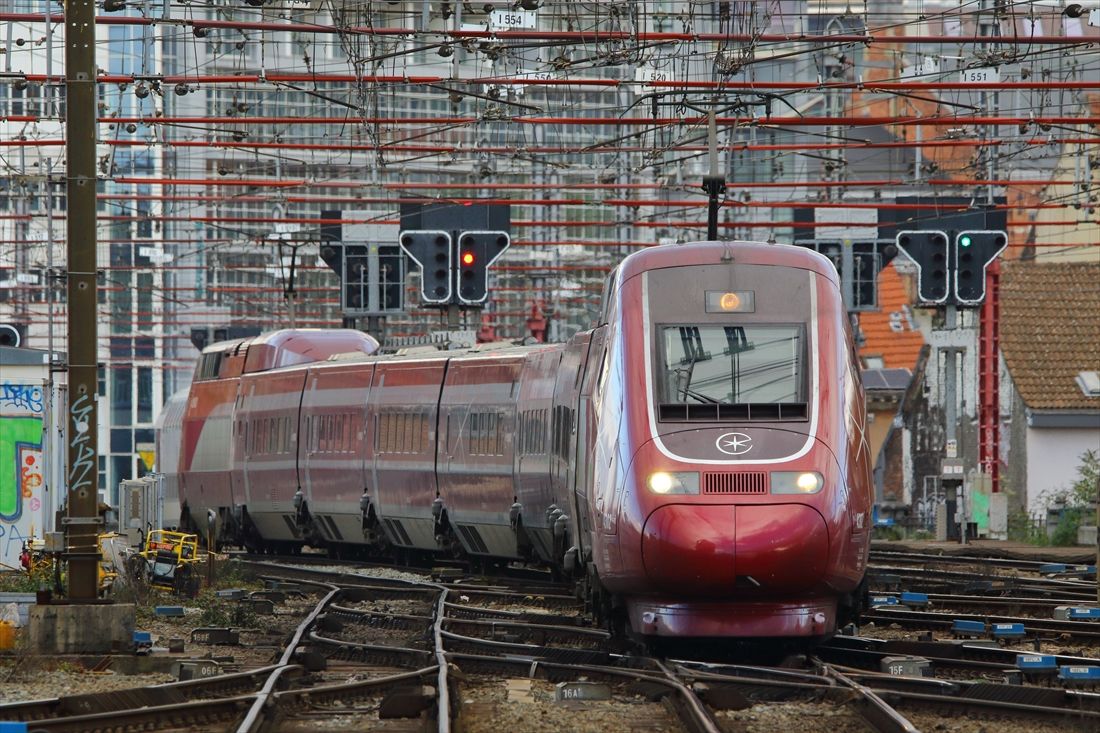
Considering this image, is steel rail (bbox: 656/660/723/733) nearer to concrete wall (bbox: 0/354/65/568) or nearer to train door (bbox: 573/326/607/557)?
train door (bbox: 573/326/607/557)

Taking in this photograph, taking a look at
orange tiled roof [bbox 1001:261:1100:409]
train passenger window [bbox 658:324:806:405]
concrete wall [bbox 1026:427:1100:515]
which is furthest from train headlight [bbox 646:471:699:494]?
concrete wall [bbox 1026:427:1100:515]

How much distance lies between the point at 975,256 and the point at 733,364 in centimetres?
2038

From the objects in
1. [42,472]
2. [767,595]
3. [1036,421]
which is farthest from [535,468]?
[1036,421]

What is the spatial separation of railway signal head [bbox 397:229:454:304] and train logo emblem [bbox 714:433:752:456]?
66.7 ft

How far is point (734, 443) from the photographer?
47.1ft

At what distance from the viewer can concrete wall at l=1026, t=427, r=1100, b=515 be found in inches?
1998

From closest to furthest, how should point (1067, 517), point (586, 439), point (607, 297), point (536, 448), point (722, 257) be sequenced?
point (722, 257) < point (607, 297) < point (586, 439) < point (536, 448) < point (1067, 517)

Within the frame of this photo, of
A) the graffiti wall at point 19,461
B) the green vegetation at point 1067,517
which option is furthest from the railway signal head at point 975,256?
the graffiti wall at point 19,461

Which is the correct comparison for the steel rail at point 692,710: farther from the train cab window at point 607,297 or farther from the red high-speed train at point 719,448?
the train cab window at point 607,297

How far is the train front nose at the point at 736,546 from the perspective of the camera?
1398 centimetres

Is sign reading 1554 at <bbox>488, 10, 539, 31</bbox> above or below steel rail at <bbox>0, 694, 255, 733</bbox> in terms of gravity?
above

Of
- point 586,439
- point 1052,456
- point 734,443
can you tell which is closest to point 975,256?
point 1052,456

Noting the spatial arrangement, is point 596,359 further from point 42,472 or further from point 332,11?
point 42,472

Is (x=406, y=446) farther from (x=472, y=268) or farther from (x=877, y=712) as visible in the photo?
(x=877, y=712)
